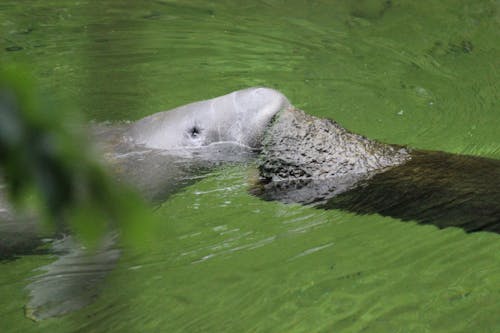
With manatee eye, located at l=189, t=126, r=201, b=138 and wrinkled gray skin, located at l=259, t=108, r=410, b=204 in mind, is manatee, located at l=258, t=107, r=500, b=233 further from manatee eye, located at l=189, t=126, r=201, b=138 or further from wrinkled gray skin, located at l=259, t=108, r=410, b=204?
manatee eye, located at l=189, t=126, r=201, b=138

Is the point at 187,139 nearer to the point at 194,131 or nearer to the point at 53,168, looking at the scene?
the point at 194,131

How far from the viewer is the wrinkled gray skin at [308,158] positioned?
4.86 metres

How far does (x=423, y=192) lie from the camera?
449 cm

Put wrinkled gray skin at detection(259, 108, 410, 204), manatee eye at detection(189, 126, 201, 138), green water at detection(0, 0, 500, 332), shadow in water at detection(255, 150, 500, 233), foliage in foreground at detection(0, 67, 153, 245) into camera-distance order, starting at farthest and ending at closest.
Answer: manatee eye at detection(189, 126, 201, 138) < wrinkled gray skin at detection(259, 108, 410, 204) < shadow in water at detection(255, 150, 500, 233) < green water at detection(0, 0, 500, 332) < foliage in foreground at detection(0, 67, 153, 245)

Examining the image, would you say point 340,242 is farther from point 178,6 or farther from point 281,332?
point 178,6

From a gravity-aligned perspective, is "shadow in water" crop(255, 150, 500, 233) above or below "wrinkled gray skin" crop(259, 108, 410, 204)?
below

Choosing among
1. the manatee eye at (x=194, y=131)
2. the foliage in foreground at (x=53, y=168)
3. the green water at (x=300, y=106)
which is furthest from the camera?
the manatee eye at (x=194, y=131)

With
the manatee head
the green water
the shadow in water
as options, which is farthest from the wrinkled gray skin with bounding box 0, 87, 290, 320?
the shadow in water

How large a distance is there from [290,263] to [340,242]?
384 mm

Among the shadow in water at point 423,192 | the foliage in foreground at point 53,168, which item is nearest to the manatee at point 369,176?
the shadow in water at point 423,192

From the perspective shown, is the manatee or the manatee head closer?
the manatee

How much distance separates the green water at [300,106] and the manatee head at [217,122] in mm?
244

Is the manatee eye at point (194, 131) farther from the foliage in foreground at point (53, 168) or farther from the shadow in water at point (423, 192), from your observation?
the foliage in foreground at point (53, 168)

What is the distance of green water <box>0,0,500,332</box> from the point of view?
10.9 feet
